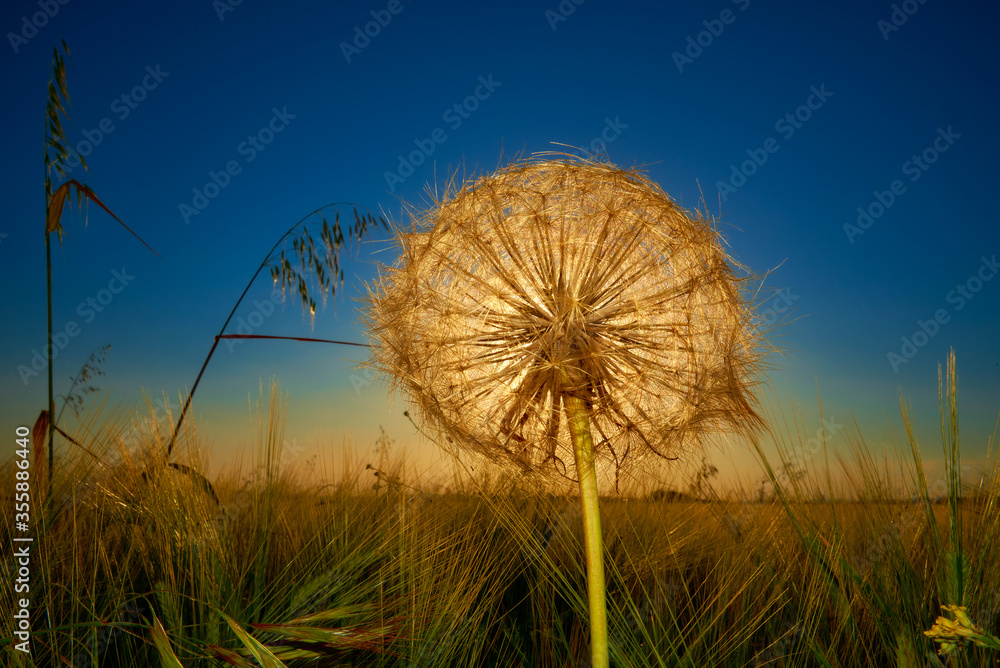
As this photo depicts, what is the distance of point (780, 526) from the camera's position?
296cm

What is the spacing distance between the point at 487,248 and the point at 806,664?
2.10m

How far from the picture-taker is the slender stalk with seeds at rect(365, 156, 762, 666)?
6.92 feet

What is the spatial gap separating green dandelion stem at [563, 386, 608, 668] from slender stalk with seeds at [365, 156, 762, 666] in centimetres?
1

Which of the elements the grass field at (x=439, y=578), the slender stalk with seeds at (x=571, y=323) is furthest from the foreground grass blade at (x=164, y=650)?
the slender stalk with seeds at (x=571, y=323)

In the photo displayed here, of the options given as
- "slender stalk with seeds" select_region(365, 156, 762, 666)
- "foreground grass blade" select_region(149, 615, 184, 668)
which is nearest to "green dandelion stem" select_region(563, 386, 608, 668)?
"slender stalk with seeds" select_region(365, 156, 762, 666)

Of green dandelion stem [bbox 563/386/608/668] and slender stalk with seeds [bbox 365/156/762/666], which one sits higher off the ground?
slender stalk with seeds [bbox 365/156/762/666]

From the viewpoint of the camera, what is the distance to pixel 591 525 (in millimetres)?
1893

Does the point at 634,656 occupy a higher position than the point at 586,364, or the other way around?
the point at 586,364

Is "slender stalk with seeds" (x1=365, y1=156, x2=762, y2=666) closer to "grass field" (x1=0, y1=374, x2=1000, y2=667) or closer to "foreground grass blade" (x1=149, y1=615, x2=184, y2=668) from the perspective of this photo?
"grass field" (x1=0, y1=374, x2=1000, y2=667)

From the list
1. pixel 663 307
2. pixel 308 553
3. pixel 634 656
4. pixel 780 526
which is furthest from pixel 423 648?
pixel 780 526

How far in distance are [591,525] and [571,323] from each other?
71cm

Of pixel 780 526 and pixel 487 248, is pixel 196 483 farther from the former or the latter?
pixel 780 526

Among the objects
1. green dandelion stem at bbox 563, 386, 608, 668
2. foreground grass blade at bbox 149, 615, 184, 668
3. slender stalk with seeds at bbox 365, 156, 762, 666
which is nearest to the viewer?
foreground grass blade at bbox 149, 615, 184, 668

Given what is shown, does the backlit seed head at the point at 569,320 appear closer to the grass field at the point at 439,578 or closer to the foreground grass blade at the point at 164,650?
the grass field at the point at 439,578
